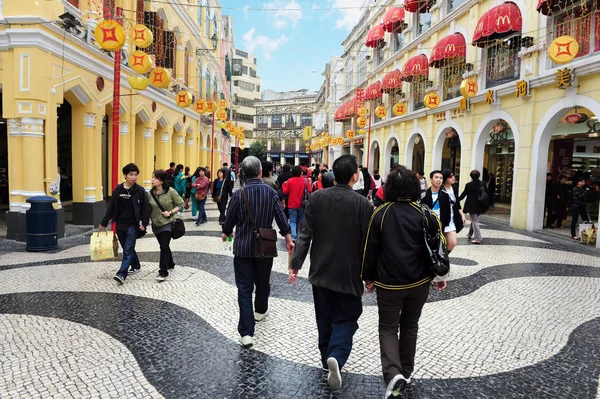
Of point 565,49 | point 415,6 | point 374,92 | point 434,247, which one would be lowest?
point 434,247

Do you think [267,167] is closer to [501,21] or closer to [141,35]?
[141,35]

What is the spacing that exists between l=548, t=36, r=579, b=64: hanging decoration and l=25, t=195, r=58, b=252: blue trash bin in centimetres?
1170

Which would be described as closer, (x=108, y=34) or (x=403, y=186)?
(x=403, y=186)

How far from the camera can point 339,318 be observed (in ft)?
11.0

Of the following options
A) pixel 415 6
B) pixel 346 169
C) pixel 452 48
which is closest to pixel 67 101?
pixel 346 169

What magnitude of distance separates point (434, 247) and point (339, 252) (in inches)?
28.1

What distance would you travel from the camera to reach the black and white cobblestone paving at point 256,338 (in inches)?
136

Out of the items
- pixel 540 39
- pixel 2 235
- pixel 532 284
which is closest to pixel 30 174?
pixel 2 235

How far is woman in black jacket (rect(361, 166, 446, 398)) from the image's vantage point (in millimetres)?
3070

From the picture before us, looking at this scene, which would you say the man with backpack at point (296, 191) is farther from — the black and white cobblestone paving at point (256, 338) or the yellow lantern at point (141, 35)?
the yellow lantern at point (141, 35)

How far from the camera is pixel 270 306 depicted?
213 inches

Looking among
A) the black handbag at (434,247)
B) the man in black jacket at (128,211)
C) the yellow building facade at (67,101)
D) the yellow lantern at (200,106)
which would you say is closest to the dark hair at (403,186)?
the black handbag at (434,247)

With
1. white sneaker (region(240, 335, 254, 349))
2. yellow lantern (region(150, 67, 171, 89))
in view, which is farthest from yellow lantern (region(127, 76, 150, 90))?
white sneaker (region(240, 335, 254, 349))

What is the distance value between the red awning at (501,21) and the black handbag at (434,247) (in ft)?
40.2
